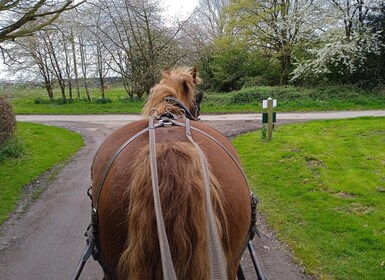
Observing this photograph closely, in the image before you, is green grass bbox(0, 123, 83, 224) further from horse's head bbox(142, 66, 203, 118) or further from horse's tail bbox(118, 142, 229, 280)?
horse's tail bbox(118, 142, 229, 280)

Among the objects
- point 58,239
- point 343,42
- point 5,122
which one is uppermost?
point 343,42

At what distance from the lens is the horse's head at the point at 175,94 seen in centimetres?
292

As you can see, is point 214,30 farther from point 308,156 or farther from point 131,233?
point 131,233

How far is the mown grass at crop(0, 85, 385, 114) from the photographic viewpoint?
17.6 metres

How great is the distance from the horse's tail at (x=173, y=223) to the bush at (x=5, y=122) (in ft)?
29.1

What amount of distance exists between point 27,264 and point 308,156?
6357 millimetres

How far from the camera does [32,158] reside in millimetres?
9375

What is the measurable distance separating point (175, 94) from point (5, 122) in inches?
314

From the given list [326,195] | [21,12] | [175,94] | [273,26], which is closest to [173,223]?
[175,94]

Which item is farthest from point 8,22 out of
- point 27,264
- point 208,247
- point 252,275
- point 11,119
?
point 208,247

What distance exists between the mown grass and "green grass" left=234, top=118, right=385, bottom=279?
7.01 m

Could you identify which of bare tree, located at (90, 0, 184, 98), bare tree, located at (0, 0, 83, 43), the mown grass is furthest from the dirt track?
bare tree, located at (90, 0, 184, 98)

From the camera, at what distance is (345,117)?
14406 mm

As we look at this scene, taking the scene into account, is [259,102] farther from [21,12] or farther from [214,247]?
[214,247]
